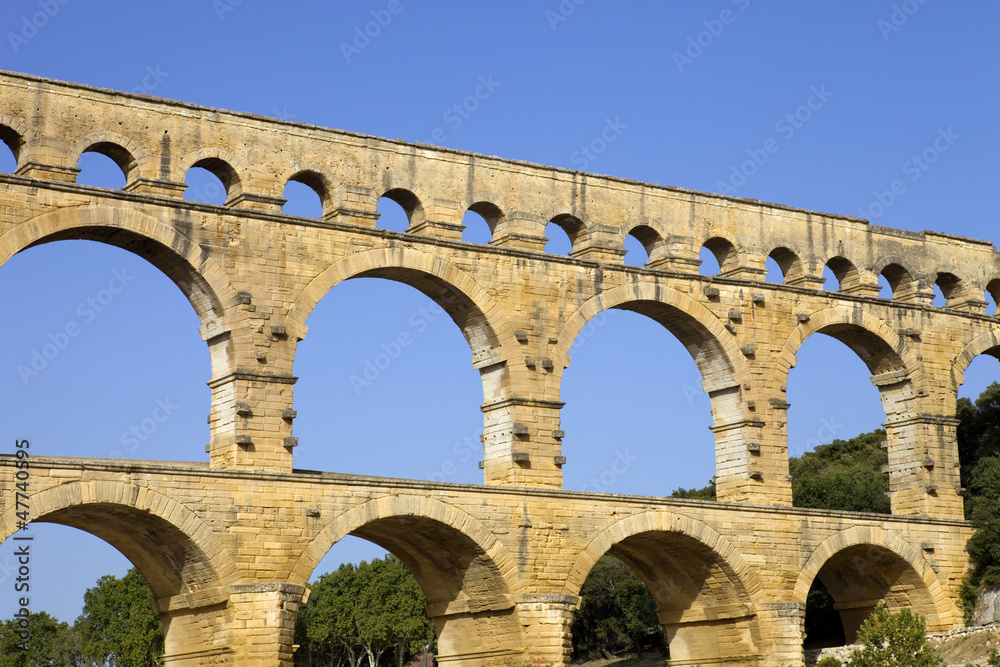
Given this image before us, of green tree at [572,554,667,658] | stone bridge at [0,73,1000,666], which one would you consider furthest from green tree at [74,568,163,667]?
stone bridge at [0,73,1000,666]

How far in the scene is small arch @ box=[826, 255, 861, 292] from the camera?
31.7m

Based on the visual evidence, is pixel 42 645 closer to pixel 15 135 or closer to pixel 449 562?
pixel 449 562

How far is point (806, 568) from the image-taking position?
2852 cm

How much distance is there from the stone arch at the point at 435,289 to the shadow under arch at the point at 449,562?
3385 mm

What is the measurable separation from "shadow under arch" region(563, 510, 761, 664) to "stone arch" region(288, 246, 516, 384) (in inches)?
160

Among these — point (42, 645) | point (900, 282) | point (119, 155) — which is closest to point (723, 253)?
point (900, 282)

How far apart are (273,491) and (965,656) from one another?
14.3 m

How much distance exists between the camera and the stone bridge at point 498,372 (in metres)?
23.0

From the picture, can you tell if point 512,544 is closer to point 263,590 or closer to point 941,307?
point 263,590

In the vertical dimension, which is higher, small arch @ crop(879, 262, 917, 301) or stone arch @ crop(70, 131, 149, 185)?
stone arch @ crop(70, 131, 149, 185)

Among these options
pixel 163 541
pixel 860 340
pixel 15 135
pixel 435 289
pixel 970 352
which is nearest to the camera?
pixel 163 541

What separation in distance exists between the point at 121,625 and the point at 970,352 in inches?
1235

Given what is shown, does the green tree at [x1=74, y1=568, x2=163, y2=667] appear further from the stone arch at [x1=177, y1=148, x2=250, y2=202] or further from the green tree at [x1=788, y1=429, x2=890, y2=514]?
the stone arch at [x1=177, y1=148, x2=250, y2=202]

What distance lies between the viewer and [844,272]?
3188cm
